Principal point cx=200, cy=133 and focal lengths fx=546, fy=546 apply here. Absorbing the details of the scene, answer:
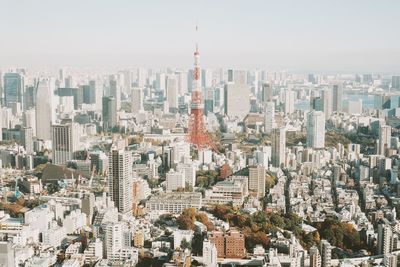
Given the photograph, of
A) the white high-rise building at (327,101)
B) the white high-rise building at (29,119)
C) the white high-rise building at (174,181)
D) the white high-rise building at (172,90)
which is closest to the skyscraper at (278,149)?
the white high-rise building at (174,181)

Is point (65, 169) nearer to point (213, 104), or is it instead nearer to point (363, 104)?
point (213, 104)

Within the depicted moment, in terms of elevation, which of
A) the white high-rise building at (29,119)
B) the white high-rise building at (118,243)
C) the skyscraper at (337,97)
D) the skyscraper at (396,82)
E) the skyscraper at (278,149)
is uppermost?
the skyscraper at (396,82)

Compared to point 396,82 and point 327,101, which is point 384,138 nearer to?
point 396,82

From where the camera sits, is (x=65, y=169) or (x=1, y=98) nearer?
(x=65, y=169)

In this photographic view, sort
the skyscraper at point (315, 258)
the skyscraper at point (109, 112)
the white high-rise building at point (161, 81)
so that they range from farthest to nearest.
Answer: the white high-rise building at point (161, 81)
the skyscraper at point (109, 112)
the skyscraper at point (315, 258)

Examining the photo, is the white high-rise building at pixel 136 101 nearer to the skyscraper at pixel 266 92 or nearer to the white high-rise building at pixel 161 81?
the white high-rise building at pixel 161 81

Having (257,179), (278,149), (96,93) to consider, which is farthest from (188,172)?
(96,93)

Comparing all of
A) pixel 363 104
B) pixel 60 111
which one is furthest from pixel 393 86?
pixel 60 111
